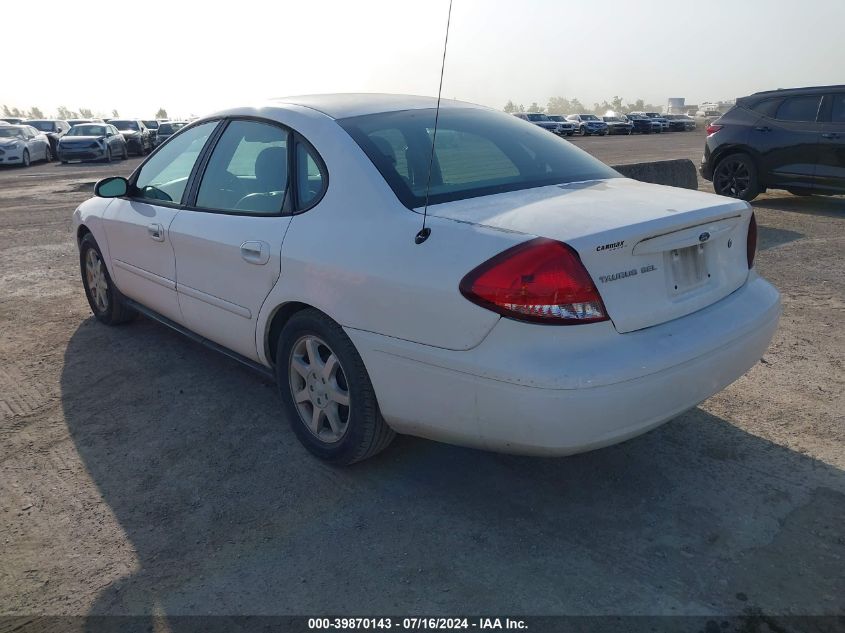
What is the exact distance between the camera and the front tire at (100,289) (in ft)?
16.7

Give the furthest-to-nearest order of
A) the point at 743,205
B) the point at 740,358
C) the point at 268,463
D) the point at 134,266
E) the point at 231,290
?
the point at 134,266, the point at 231,290, the point at 268,463, the point at 743,205, the point at 740,358

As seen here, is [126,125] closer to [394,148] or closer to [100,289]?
[100,289]

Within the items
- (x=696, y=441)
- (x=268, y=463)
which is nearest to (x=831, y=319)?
(x=696, y=441)

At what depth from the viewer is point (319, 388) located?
10.5 feet

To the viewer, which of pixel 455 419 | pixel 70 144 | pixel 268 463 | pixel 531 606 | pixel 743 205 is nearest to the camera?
pixel 531 606

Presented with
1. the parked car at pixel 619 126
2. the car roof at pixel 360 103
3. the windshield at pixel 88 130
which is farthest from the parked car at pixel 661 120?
the car roof at pixel 360 103

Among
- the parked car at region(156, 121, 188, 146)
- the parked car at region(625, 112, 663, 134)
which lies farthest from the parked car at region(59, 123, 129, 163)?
the parked car at region(625, 112, 663, 134)

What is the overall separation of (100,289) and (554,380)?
409 cm

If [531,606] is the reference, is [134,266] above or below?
above

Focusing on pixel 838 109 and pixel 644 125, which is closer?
pixel 838 109

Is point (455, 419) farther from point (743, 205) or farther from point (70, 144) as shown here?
point (70, 144)

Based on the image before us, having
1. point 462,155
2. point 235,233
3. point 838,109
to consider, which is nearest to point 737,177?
point 838,109

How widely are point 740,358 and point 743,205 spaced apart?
68cm

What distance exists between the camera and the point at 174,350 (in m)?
4.79
